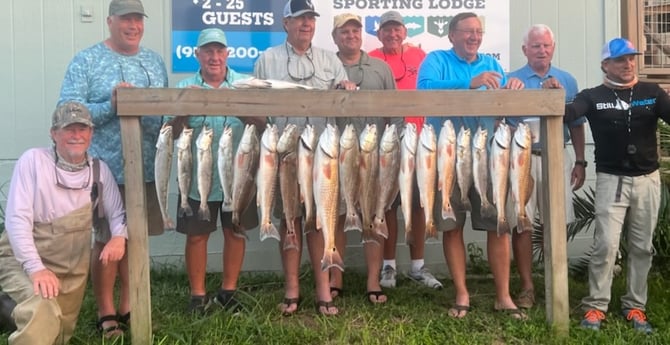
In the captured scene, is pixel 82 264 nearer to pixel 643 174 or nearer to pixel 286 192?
pixel 286 192

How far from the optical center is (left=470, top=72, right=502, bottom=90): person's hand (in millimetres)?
3990

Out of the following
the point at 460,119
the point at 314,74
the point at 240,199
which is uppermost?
the point at 314,74

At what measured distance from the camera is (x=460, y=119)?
14.3 feet

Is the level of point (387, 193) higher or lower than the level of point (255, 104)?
lower

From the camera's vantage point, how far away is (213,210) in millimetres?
4305

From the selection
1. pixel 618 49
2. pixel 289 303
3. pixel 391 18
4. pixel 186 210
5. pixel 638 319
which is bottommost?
pixel 638 319

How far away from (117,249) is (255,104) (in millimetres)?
1183

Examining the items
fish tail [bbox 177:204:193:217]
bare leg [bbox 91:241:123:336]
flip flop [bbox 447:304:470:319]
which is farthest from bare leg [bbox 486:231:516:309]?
bare leg [bbox 91:241:123:336]

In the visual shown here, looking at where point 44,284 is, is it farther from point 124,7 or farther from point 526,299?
point 526,299

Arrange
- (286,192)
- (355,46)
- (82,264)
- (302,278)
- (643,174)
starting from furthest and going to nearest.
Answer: (302,278) → (355,46) → (643,174) → (286,192) → (82,264)

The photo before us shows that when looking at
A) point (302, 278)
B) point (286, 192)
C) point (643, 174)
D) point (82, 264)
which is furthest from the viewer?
point (302, 278)

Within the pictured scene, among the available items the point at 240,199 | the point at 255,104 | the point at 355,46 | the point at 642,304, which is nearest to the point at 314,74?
the point at 355,46

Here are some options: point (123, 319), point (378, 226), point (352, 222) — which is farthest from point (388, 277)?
point (123, 319)

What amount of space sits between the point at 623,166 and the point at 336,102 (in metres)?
2.03
